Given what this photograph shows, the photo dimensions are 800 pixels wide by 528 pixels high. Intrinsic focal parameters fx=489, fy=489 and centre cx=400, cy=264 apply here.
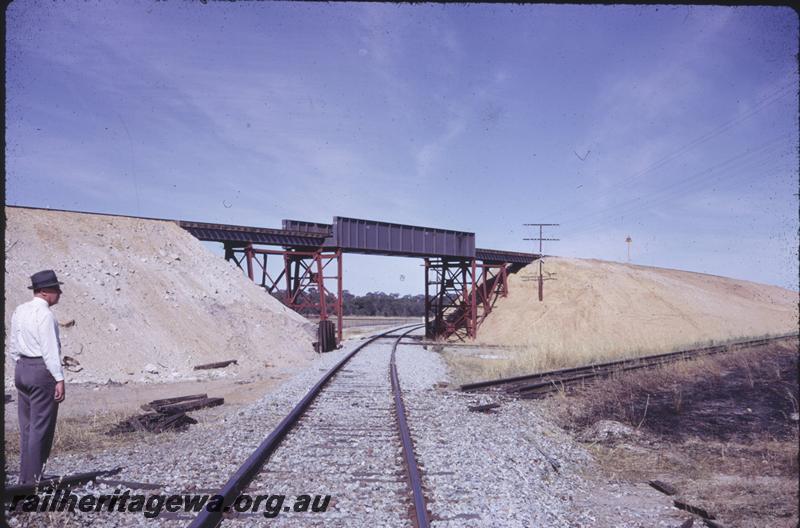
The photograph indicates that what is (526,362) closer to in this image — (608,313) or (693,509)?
(693,509)

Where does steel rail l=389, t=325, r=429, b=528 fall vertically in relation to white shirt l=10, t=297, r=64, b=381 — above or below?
below

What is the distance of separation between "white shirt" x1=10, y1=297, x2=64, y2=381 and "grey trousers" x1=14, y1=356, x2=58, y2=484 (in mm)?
110

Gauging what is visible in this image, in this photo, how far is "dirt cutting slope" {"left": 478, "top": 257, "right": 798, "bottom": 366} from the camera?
103ft

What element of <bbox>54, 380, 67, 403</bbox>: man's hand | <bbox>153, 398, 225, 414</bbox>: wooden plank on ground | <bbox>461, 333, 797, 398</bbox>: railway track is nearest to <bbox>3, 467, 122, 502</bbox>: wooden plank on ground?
<bbox>54, 380, 67, 403</bbox>: man's hand

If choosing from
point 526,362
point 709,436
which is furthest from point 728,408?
point 526,362

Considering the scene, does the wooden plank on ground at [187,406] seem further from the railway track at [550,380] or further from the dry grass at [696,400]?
the dry grass at [696,400]

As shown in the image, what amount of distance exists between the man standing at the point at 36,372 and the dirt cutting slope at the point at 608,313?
81.1 ft

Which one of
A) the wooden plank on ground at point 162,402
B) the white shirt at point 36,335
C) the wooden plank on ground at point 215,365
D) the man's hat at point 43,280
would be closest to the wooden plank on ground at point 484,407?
the wooden plank on ground at point 162,402

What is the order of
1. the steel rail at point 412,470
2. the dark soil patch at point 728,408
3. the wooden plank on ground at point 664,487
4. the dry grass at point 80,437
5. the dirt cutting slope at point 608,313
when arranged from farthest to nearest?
the dirt cutting slope at point 608,313 → the dark soil patch at point 728,408 → the dry grass at point 80,437 → the wooden plank on ground at point 664,487 → the steel rail at point 412,470

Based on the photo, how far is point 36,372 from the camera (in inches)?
170

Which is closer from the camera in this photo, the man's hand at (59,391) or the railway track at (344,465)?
the railway track at (344,465)

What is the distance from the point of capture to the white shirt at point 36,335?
168 inches

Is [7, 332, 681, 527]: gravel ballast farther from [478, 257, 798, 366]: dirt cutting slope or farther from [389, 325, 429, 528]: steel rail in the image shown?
[478, 257, 798, 366]: dirt cutting slope

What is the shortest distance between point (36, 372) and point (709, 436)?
26.8ft
